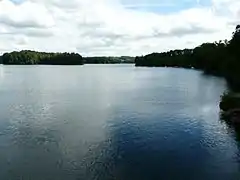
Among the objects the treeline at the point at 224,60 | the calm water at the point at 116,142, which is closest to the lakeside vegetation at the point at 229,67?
the treeline at the point at 224,60

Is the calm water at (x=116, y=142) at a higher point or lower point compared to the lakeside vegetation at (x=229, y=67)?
lower

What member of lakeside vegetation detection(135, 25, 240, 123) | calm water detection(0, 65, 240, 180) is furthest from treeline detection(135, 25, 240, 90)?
calm water detection(0, 65, 240, 180)

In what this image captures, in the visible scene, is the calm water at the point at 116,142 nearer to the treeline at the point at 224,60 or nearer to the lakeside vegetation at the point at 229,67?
the lakeside vegetation at the point at 229,67

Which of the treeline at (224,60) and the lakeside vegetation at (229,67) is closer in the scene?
the lakeside vegetation at (229,67)

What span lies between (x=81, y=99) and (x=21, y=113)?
49.1 ft

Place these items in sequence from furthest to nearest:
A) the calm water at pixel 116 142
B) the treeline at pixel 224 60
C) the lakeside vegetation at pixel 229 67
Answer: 1. the treeline at pixel 224 60
2. the lakeside vegetation at pixel 229 67
3. the calm water at pixel 116 142

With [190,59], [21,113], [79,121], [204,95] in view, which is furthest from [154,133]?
[190,59]

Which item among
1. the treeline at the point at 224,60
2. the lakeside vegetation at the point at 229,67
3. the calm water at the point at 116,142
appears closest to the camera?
the calm water at the point at 116,142

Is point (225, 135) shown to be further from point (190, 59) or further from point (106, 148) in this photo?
point (190, 59)

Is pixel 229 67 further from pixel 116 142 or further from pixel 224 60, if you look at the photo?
pixel 116 142

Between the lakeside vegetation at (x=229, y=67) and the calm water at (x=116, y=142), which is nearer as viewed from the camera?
the calm water at (x=116, y=142)

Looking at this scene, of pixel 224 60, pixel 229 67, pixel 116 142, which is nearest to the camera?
pixel 116 142

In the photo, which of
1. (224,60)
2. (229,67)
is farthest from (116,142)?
(224,60)

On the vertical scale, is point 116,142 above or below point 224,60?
below
